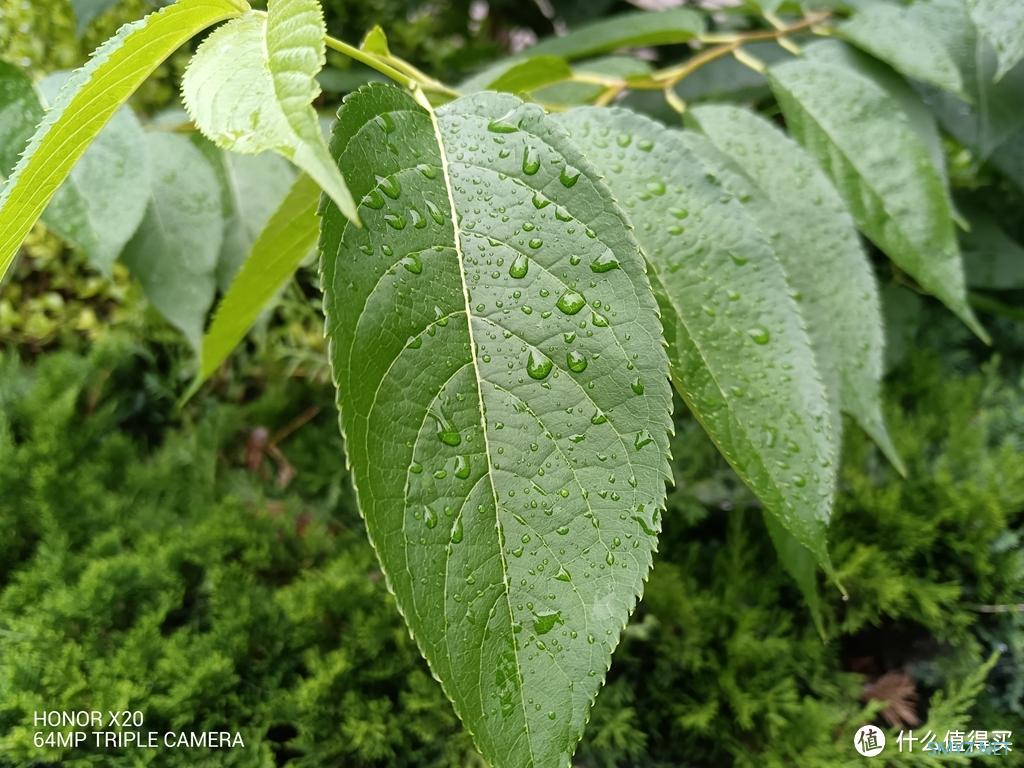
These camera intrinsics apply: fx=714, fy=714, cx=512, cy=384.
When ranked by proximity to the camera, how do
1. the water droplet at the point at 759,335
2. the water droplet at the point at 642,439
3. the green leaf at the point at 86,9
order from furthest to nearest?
the green leaf at the point at 86,9, the water droplet at the point at 759,335, the water droplet at the point at 642,439

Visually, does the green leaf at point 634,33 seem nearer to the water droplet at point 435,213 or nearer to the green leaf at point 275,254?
the green leaf at point 275,254

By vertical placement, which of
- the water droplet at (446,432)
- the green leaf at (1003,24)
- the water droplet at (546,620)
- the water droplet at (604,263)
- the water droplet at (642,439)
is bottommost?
the green leaf at (1003,24)

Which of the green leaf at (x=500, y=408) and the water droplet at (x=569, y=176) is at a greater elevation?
the water droplet at (x=569, y=176)

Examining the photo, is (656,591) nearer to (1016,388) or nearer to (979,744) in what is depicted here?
(979,744)

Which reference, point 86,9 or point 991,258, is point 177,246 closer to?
point 86,9

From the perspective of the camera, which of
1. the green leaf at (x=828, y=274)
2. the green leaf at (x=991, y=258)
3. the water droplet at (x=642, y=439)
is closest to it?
the water droplet at (x=642, y=439)

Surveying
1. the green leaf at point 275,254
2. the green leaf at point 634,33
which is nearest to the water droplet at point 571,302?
the green leaf at point 275,254
